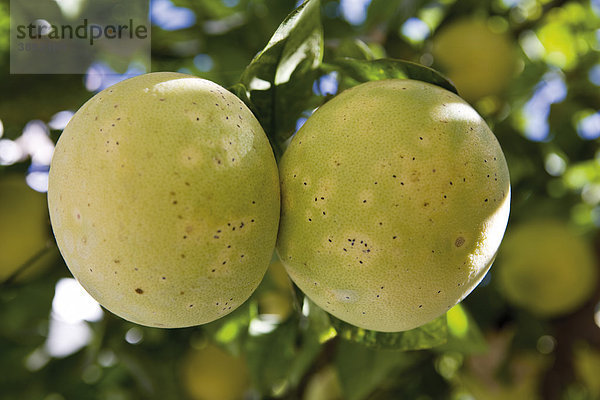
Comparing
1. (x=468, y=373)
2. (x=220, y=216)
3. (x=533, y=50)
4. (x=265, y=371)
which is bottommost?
(x=468, y=373)

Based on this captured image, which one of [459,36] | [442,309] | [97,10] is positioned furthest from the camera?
[459,36]

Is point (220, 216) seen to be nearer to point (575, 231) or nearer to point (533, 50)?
point (575, 231)

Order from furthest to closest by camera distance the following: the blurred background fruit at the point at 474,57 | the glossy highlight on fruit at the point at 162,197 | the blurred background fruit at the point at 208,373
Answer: the blurred background fruit at the point at 208,373
the blurred background fruit at the point at 474,57
the glossy highlight on fruit at the point at 162,197

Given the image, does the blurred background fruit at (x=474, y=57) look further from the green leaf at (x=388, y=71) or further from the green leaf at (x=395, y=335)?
the green leaf at (x=395, y=335)

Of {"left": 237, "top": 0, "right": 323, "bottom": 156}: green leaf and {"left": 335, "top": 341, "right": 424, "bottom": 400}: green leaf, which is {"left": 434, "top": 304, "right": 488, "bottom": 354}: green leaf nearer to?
{"left": 335, "top": 341, "right": 424, "bottom": 400}: green leaf

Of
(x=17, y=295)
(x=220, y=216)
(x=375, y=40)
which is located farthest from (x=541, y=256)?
(x=17, y=295)

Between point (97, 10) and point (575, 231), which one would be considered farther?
point (575, 231)

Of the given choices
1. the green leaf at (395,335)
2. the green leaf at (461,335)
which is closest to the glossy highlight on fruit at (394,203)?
the green leaf at (395,335)

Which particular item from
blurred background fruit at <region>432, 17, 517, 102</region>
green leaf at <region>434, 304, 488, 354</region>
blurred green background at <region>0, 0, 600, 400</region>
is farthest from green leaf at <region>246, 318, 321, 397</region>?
blurred background fruit at <region>432, 17, 517, 102</region>
